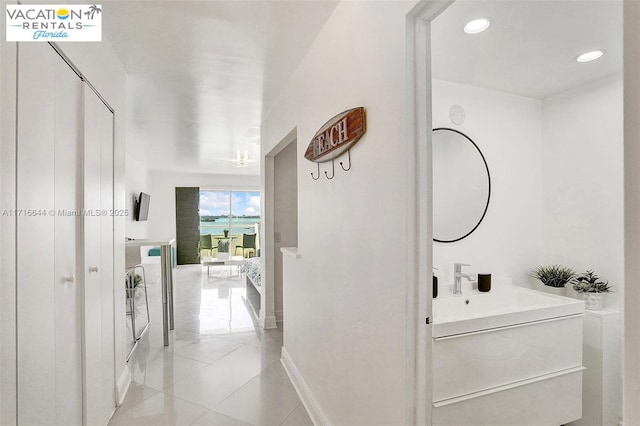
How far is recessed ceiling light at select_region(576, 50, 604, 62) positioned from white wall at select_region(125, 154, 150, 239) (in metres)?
5.96

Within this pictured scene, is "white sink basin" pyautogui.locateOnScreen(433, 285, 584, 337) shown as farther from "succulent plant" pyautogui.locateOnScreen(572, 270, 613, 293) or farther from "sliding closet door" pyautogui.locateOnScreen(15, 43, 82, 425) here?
"sliding closet door" pyautogui.locateOnScreen(15, 43, 82, 425)

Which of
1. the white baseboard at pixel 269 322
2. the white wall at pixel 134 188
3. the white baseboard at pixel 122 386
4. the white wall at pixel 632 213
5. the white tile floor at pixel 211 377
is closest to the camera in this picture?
the white wall at pixel 632 213

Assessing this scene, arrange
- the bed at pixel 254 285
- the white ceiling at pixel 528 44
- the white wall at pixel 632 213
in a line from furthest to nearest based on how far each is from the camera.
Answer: the bed at pixel 254 285 → the white ceiling at pixel 528 44 → the white wall at pixel 632 213

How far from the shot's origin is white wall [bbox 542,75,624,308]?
1.87 m

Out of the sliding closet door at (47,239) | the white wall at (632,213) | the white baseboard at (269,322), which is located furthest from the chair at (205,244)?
the white wall at (632,213)

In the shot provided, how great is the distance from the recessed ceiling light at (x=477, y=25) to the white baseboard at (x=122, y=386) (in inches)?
122

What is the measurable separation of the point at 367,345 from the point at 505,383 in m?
0.76

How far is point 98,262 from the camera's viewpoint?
1.99 meters

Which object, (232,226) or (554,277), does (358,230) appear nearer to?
(554,277)

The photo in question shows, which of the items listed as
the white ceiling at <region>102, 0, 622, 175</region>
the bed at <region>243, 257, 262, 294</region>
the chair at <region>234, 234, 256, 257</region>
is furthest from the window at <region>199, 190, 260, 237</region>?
the white ceiling at <region>102, 0, 622, 175</region>

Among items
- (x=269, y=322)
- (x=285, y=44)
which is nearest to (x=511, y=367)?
(x=285, y=44)

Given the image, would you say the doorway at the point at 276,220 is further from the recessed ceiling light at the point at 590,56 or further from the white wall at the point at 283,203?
the recessed ceiling light at the point at 590,56

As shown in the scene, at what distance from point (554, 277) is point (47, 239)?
2769 millimetres

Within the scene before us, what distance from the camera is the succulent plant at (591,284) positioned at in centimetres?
187
